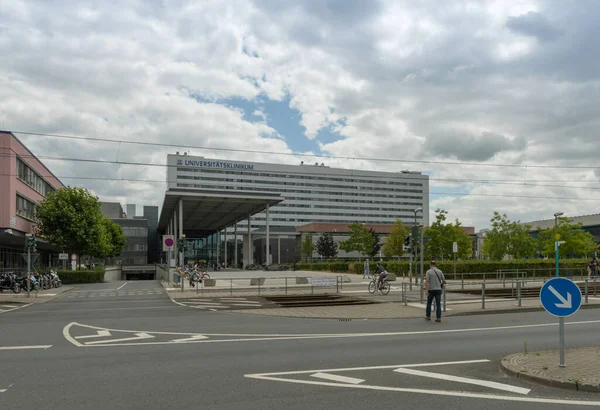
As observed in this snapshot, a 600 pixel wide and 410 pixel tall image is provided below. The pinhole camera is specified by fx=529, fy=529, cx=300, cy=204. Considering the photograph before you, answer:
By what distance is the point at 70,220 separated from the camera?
156 feet

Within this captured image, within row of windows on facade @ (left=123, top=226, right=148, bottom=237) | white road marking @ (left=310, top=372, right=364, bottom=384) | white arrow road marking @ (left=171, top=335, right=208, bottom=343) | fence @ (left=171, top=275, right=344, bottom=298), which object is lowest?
fence @ (left=171, top=275, right=344, bottom=298)

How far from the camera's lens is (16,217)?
135 feet

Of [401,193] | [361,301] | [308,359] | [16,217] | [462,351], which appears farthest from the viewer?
[401,193]

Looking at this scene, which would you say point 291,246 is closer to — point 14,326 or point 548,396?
point 14,326

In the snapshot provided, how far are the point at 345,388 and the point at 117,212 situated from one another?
135 meters

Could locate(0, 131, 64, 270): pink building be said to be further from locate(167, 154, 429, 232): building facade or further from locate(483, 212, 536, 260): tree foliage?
locate(167, 154, 429, 232): building facade

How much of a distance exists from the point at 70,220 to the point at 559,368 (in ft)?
154

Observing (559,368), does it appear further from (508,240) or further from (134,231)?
(134,231)

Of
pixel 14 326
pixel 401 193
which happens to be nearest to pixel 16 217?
pixel 14 326

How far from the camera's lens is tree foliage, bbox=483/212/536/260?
5747 centimetres

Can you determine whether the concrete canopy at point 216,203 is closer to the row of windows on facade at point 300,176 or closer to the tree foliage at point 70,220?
the tree foliage at point 70,220

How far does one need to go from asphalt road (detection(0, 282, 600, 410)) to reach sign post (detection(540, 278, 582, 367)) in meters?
1.06

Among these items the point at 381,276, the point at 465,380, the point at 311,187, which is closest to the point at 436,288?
the point at 465,380

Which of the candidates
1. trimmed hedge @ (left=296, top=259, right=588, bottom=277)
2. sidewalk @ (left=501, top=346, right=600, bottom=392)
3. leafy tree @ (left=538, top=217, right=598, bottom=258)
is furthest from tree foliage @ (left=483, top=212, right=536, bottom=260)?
sidewalk @ (left=501, top=346, right=600, bottom=392)
